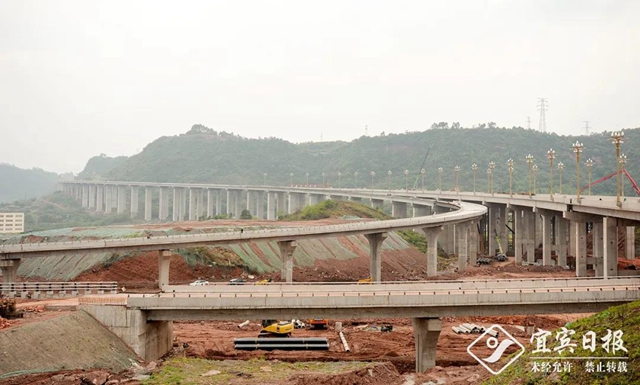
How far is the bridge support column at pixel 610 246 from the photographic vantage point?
186ft

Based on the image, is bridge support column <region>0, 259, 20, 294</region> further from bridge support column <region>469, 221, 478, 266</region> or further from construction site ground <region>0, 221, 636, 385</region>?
bridge support column <region>469, 221, 478, 266</region>

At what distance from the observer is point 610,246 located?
5684cm

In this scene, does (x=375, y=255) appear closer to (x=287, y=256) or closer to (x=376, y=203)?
(x=287, y=256)

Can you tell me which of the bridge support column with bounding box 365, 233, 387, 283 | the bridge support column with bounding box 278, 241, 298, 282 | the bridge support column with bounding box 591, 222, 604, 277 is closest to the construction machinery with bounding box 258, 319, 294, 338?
the bridge support column with bounding box 278, 241, 298, 282

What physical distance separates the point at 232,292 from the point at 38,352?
12311 millimetres

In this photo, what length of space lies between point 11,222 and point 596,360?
159 meters

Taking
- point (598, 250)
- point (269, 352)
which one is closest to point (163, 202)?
point (598, 250)

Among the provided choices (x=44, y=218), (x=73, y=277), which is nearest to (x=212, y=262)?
(x=73, y=277)

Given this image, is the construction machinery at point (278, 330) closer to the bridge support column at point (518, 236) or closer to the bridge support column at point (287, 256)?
the bridge support column at point (287, 256)

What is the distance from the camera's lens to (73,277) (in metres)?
64.9

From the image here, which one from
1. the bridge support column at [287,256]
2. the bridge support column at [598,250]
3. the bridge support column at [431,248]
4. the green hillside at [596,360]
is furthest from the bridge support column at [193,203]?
the green hillside at [596,360]

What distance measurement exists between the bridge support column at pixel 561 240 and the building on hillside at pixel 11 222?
128m

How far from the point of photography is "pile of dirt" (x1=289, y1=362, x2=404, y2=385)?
102ft

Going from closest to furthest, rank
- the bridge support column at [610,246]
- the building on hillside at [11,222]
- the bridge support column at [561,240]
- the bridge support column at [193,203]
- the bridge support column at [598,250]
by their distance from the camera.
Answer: the bridge support column at [610,246]
the bridge support column at [598,250]
the bridge support column at [561,240]
the building on hillside at [11,222]
the bridge support column at [193,203]
